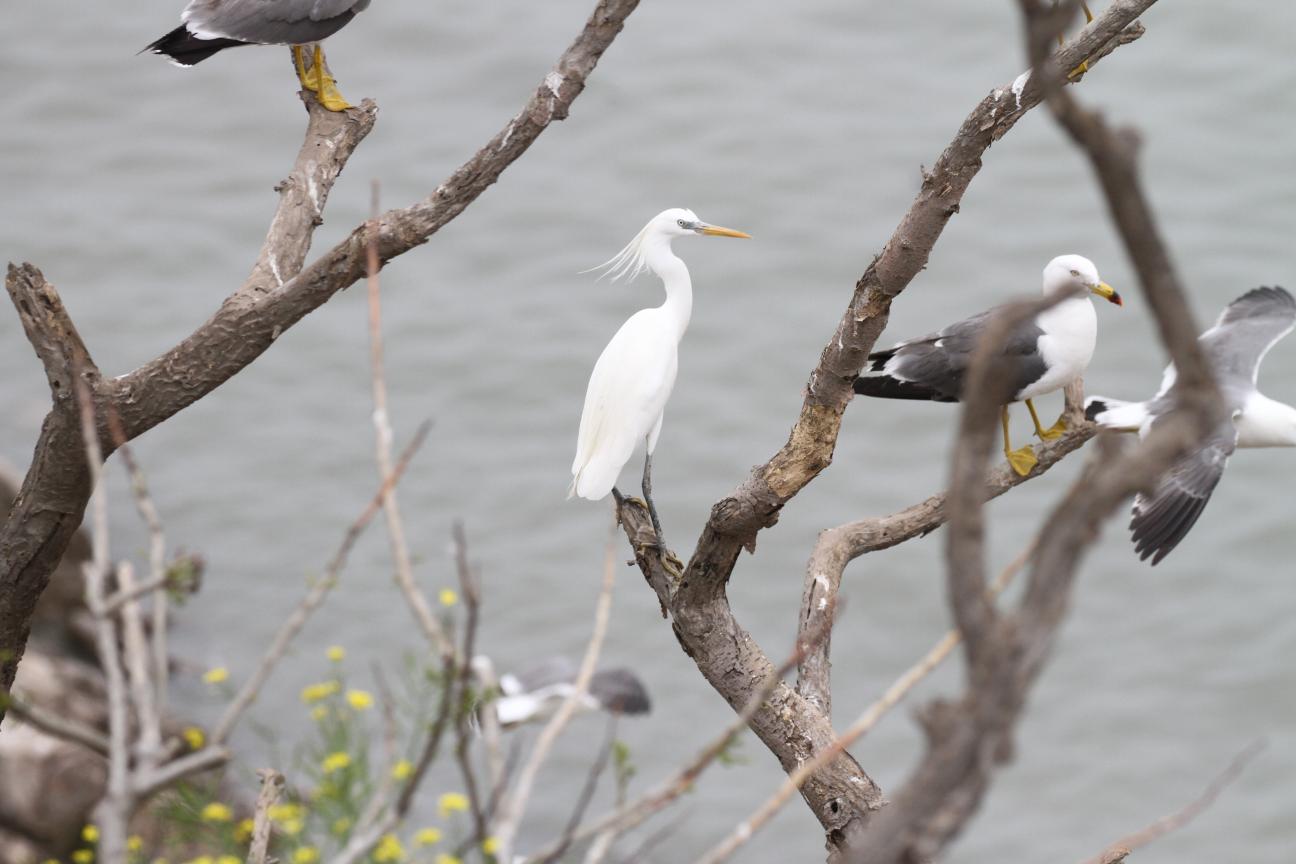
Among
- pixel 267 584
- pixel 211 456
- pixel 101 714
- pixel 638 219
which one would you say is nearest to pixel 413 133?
pixel 638 219

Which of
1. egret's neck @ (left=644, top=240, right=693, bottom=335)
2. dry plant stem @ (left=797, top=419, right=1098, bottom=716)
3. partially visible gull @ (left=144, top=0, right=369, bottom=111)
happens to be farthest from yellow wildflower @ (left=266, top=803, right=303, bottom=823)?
partially visible gull @ (left=144, top=0, right=369, bottom=111)

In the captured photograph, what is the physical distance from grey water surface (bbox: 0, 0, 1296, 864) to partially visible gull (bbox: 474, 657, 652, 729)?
1.01m

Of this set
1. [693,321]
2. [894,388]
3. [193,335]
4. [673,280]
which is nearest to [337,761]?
[193,335]

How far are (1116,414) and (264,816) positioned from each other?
3.09m

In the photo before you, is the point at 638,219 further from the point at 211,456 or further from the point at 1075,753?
the point at 1075,753

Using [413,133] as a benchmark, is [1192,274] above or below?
below

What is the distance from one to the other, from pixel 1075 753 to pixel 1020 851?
0.62 metres

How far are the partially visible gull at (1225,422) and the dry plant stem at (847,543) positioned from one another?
7.6 inches

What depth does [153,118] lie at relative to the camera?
36.8 feet

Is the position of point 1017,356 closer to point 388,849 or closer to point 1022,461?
point 1022,461

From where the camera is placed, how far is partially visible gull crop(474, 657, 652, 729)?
5.82 metres

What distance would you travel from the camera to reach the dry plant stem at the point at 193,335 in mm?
3322

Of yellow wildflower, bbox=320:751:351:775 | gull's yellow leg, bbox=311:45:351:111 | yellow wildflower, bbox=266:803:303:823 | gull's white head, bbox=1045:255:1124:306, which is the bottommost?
yellow wildflower, bbox=320:751:351:775

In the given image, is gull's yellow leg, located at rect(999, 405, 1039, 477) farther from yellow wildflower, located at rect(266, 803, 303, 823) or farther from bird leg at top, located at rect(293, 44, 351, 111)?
yellow wildflower, located at rect(266, 803, 303, 823)
